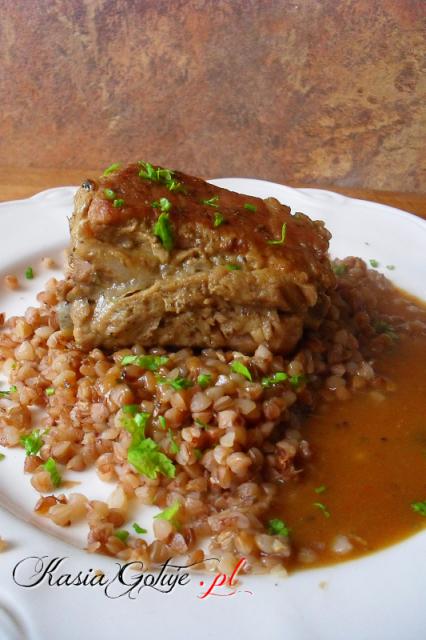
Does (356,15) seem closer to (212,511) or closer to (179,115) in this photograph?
(179,115)

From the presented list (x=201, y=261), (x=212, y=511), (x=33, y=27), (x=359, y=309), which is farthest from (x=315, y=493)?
(x=33, y=27)

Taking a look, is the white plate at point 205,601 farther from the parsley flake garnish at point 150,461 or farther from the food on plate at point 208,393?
the parsley flake garnish at point 150,461

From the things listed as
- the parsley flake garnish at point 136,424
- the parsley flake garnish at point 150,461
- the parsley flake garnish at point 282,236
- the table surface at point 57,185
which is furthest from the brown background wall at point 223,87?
the parsley flake garnish at point 150,461

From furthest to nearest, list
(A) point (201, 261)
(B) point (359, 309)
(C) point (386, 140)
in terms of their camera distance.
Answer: (C) point (386, 140), (B) point (359, 309), (A) point (201, 261)

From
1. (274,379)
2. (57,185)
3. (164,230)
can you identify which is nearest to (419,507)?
(274,379)

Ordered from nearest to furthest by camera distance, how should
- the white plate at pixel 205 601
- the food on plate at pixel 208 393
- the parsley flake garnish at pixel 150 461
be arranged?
the white plate at pixel 205 601 → the food on plate at pixel 208 393 → the parsley flake garnish at pixel 150 461

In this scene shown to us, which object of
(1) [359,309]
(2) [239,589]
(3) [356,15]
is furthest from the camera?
(3) [356,15]
